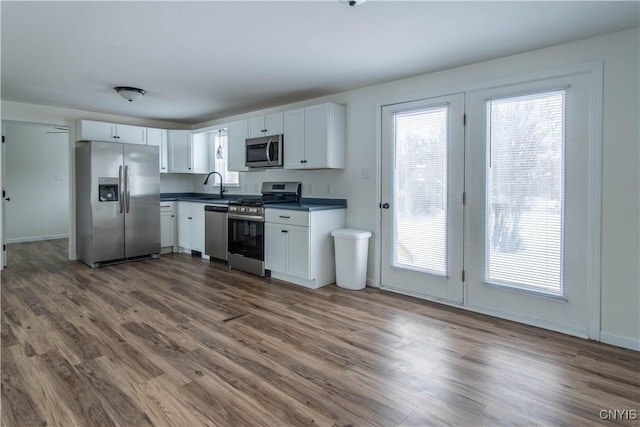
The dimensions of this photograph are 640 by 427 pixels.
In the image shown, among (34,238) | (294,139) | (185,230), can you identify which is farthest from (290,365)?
(34,238)

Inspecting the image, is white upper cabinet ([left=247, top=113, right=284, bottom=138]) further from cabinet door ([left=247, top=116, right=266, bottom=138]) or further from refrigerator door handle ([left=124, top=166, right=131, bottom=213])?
refrigerator door handle ([left=124, top=166, right=131, bottom=213])

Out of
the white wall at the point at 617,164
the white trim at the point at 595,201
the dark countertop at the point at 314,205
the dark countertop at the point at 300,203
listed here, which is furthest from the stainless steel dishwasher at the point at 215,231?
the white trim at the point at 595,201

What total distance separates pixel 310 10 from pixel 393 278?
2673 millimetres

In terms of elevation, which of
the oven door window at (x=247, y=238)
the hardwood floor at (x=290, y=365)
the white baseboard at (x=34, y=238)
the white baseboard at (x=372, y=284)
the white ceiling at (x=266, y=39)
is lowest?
the hardwood floor at (x=290, y=365)

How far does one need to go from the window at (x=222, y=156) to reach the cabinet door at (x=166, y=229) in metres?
1.07

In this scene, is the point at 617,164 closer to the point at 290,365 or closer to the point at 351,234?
the point at 351,234

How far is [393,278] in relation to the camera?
3912 millimetres

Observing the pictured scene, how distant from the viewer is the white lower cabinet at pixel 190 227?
5.60 meters

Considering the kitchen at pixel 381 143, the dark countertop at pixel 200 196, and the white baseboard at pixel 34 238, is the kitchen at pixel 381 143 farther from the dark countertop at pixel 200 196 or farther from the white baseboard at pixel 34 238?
the white baseboard at pixel 34 238

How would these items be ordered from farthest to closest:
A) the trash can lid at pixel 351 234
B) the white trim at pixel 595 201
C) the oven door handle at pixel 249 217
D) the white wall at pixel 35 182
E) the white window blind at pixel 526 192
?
the white wall at pixel 35 182 → the oven door handle at pixel 249 217 → the trash can lid at pixel 351 234 → the white window blind at pixel 526 192 → the white trim at pixel 595 201

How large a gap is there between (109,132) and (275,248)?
3168 millimetres

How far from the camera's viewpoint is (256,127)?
497 cm

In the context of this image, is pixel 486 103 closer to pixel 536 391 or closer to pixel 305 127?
pixel 305 127

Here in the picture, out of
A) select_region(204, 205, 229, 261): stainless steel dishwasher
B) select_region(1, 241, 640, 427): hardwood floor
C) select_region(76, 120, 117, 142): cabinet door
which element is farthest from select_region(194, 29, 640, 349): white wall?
select_region(76, 120, 117, 142): cabinet door
